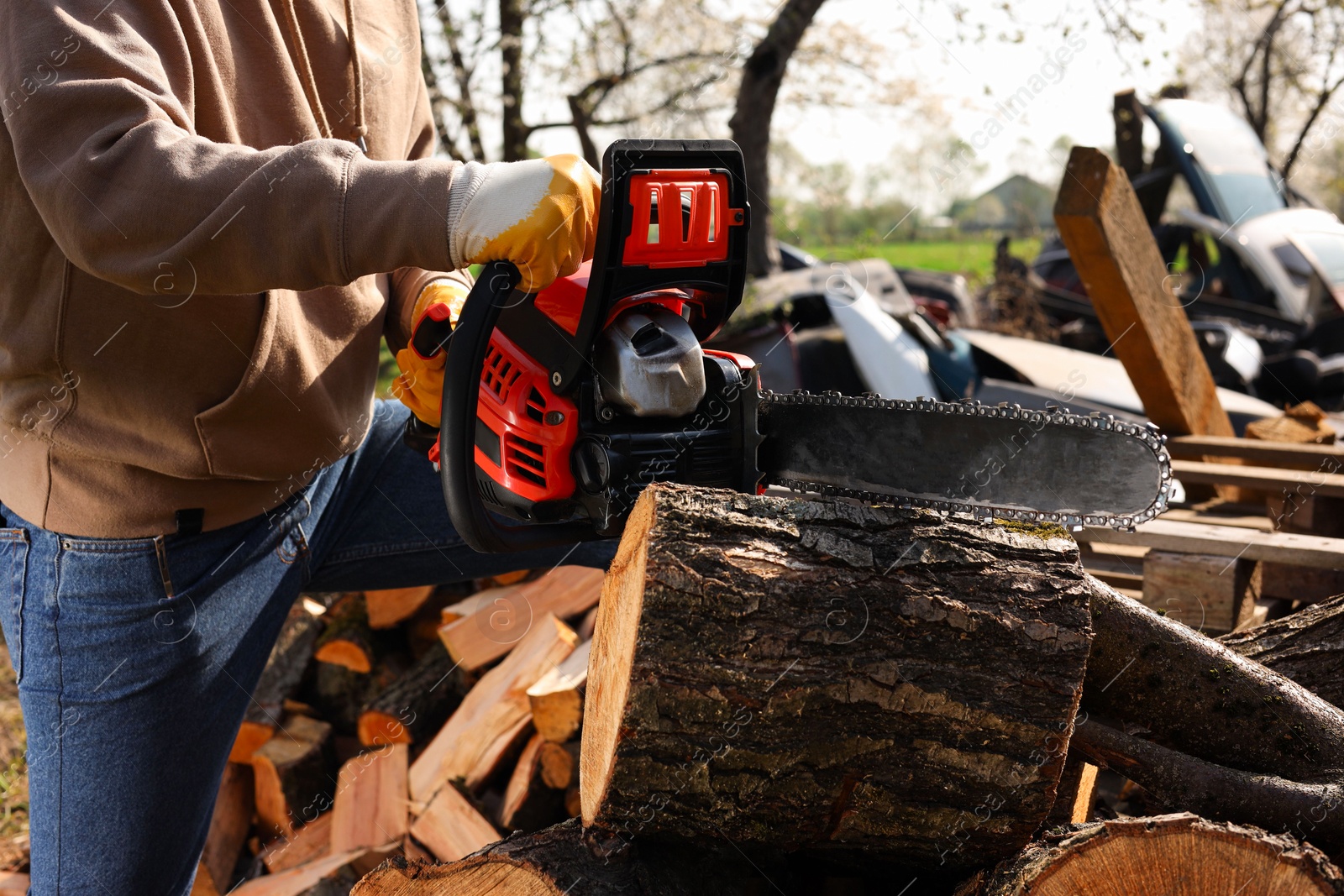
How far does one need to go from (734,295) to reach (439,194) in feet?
1.65

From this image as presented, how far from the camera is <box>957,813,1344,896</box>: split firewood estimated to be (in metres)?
1.13

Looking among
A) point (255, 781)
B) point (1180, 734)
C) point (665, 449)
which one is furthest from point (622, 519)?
point (255, 781)

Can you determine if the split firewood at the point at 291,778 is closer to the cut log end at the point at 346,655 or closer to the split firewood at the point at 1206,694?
the cut log end at the point at 346,655

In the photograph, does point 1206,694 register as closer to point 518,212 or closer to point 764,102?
point 518,212

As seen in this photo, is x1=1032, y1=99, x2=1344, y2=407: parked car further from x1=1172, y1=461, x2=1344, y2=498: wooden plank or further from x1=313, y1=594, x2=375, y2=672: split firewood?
x1=313, y1=594, x2=375, y2=672: split firewood

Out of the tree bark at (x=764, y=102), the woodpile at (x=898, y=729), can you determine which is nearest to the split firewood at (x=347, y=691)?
the woodpile at (x=898, y=729)

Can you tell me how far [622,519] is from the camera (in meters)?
1.51

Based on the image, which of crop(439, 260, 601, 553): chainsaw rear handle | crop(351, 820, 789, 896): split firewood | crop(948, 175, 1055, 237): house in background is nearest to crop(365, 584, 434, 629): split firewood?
crop(439, 260, 601, 553): chainsaw rear handle

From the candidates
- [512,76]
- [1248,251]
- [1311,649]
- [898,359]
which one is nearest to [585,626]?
[1311,649]

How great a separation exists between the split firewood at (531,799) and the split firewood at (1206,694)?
1429 millimetres

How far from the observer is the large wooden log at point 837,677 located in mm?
1199

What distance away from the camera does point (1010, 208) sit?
16.9 metres

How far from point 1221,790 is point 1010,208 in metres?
17.1

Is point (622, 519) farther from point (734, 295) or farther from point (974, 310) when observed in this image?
point (974, 310)
